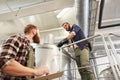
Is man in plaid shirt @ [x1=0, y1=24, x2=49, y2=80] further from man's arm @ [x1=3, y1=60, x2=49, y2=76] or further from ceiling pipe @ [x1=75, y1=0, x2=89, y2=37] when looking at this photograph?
ceiling pipe @ [x1=75, y1=0, x2=89, y2=37]

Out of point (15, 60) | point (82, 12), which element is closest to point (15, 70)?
point (15, 60)

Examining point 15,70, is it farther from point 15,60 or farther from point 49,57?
point 49,57

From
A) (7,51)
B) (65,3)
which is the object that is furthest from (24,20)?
(7,51)

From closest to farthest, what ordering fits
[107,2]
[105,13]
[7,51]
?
[7,51] < [107,2] < [105,13]

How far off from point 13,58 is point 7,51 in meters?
0.05

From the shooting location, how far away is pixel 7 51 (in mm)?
1026

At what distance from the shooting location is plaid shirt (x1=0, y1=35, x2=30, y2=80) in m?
1.01

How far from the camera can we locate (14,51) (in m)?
1.07

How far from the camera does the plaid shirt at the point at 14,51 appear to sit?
1005 mm

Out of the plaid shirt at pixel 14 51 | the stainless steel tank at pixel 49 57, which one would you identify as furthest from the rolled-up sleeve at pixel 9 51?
the stainless steel tank at pixel 49 57

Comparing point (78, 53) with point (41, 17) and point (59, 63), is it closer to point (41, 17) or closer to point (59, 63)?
point (59, 63)

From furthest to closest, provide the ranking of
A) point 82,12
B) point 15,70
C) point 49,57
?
point 82,12, point 49,57, point 15,70

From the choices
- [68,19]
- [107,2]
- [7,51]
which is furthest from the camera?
[68,19]

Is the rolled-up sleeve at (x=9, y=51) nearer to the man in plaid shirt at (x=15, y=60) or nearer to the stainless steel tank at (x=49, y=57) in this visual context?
the man in plaid shirt at (x=15, y=60)
